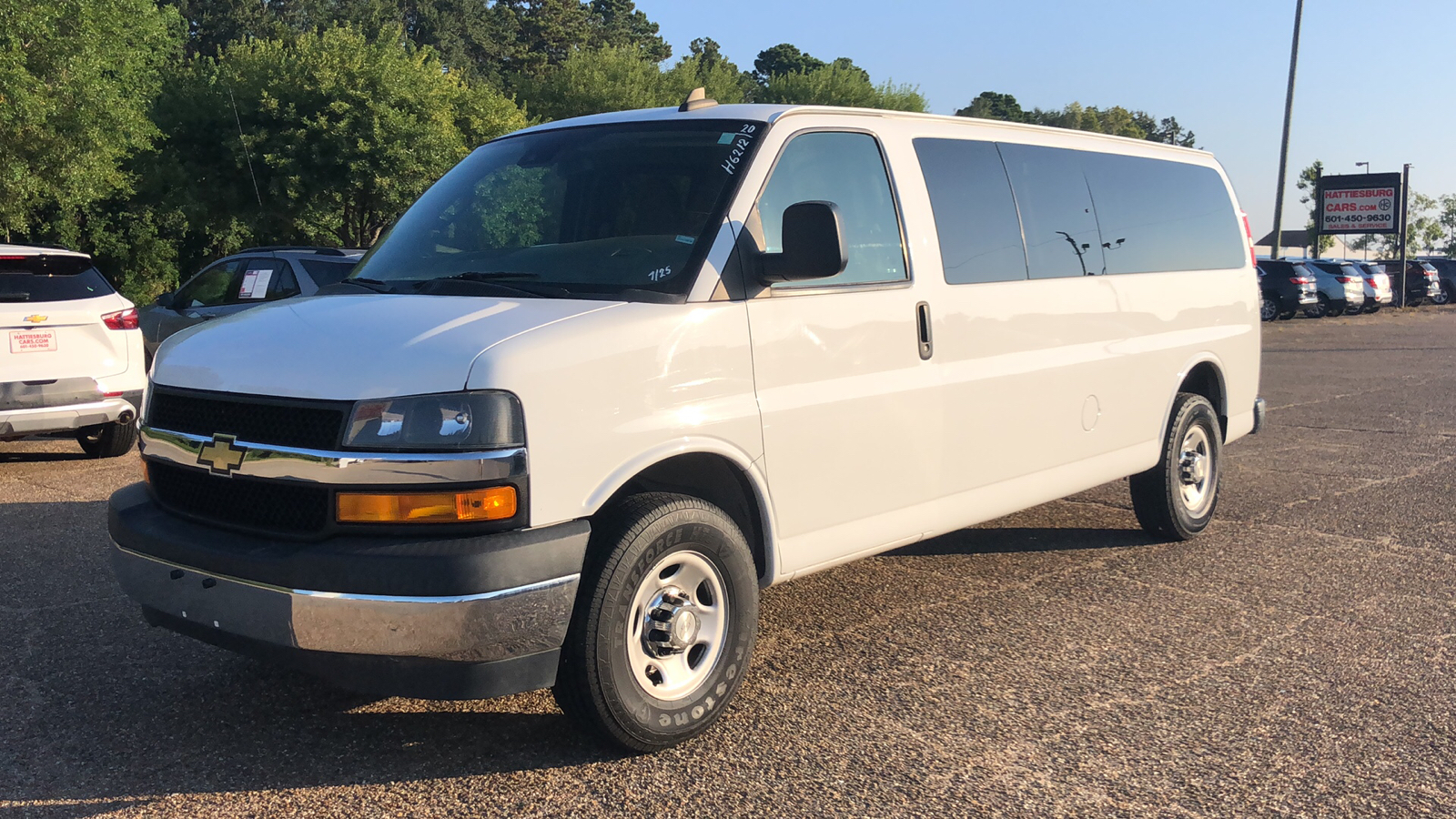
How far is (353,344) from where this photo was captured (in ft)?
11.5

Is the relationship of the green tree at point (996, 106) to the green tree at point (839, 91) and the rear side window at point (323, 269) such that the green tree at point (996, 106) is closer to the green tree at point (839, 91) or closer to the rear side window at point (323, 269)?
the green tree at point (839, 91)

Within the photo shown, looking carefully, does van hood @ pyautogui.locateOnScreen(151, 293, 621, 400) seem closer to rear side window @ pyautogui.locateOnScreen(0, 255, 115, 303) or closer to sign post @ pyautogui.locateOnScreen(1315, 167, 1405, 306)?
rear side window @ pyautogui.locateOnScreen(0, 255, 115, 303)

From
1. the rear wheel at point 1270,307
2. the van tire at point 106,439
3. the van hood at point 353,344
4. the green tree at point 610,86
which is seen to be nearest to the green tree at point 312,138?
the green tree at point 610,86

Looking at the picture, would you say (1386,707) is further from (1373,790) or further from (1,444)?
(1,444)

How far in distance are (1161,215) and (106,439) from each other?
7883 mm

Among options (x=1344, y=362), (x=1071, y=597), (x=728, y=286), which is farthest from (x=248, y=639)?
(x=1344, y=362)

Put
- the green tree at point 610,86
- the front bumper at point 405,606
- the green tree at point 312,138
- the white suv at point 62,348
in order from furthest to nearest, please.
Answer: the green tree at point 610,86
the green tree at point 312,138
the white suv at point 62,348
the front bumper at point 405,606

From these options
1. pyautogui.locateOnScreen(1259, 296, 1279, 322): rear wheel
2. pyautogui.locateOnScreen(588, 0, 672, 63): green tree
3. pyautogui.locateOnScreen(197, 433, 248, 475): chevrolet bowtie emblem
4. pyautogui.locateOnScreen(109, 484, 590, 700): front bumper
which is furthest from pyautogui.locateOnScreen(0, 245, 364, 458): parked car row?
pyautogui.locateOnScreen(588, 0, 672, 63): green tree

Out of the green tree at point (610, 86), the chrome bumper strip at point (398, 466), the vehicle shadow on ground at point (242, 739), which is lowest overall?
the vehicle shadow on ground at point (242, 739)

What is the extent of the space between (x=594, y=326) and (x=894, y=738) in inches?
64.7

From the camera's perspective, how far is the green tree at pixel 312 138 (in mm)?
28484

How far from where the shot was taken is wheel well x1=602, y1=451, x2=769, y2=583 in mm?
3969

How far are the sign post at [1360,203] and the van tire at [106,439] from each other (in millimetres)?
49980

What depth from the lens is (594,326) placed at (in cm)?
361
